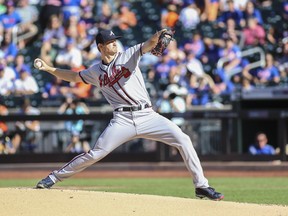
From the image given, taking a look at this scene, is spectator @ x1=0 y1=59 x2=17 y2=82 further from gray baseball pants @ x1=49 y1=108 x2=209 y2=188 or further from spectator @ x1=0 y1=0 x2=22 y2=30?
gray baseball pants @ x1=49 y1=108 x2=209 y2=188

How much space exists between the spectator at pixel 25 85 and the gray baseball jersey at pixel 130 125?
382 inches

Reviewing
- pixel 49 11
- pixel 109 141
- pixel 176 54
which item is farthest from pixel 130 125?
pixel 49 11

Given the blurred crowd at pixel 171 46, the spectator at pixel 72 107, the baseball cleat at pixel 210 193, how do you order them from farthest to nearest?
the blurred crowd at pixel 171 46 → the spectator at pixel 72 107 → the baseball cleat at pixel 210 193

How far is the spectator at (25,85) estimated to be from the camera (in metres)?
18.2

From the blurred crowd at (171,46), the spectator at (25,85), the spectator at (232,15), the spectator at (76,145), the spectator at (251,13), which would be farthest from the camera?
the spectator at (232,15)

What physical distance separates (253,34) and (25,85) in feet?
18.5

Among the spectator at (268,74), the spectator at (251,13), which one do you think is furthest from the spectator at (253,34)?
the spectator at (268,74)

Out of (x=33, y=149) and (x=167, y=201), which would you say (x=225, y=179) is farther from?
(x=167, y=201)

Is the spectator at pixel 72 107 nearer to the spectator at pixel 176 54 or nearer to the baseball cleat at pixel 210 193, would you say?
the spectator at pixel 176 54

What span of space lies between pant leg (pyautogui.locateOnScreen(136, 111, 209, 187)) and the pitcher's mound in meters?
0.46

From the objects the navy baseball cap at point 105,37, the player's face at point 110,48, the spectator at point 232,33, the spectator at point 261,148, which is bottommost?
the spectator at point 261,148

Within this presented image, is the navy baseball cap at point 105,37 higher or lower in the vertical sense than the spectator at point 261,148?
higher

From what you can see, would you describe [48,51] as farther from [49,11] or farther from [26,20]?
[26,20]

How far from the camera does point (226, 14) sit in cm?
1989
